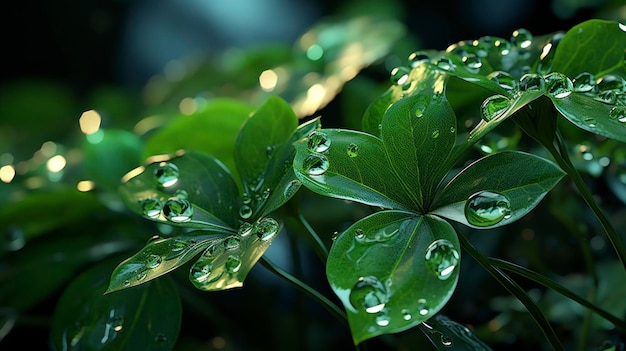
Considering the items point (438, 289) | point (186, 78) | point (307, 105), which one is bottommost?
point (186, 78)

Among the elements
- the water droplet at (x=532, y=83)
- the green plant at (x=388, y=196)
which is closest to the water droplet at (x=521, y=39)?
the green plant at (x=388, y=196)

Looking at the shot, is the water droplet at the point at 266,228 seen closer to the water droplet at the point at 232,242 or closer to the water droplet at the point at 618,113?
the water droplet at the point at 232,242

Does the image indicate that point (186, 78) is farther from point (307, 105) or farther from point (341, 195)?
point (341, 195)

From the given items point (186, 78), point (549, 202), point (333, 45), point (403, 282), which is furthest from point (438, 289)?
point (186, 78)

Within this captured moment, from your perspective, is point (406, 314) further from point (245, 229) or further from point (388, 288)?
point (245, 229)

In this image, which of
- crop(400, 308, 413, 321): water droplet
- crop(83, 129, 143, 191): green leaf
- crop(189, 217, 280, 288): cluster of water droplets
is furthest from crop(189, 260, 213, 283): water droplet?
crop(83, 129, 143, 191): green leaf

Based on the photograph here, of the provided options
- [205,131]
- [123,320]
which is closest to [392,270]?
[123,320]

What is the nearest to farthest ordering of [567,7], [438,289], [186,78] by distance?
1. [438,289]
2. [567,7]
3. [186,78]
